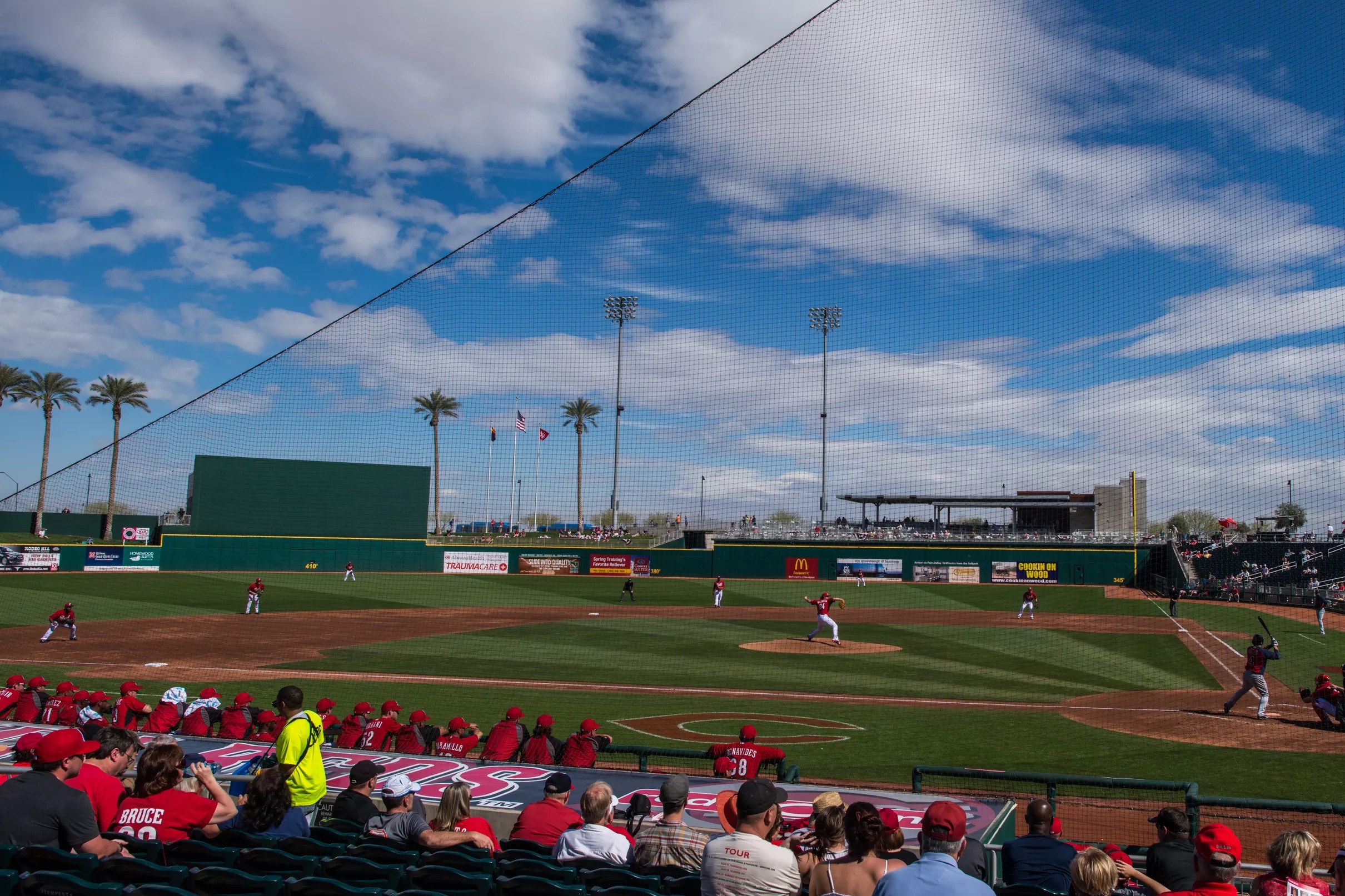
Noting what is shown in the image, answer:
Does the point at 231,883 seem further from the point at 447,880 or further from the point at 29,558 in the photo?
the point at 29,558

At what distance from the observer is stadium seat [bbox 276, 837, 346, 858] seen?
488 cm

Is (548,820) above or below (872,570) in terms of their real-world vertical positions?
above

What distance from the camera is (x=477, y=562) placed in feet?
180

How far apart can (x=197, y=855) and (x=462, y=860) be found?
1.42 m

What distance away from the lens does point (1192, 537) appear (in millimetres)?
47031

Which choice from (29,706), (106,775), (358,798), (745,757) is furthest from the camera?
(29,706)

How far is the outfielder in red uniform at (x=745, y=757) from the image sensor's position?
8828 mm

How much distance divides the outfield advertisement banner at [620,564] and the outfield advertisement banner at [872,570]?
1202cm

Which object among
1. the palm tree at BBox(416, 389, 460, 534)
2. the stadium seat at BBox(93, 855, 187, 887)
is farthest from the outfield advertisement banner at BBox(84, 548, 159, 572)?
the stadium seat at BBox(93, 855, 187, 887)

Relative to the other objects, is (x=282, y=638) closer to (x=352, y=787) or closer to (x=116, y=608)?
(x=116, y=608)

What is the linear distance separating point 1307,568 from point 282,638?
43426mm

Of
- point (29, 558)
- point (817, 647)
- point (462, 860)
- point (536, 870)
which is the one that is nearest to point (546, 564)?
point (29, 558)

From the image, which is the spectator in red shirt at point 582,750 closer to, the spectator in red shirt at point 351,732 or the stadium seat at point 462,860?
the spectator in red shirt at point 351,732

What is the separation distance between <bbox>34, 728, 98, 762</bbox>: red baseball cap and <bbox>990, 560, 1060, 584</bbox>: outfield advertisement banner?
165ft
